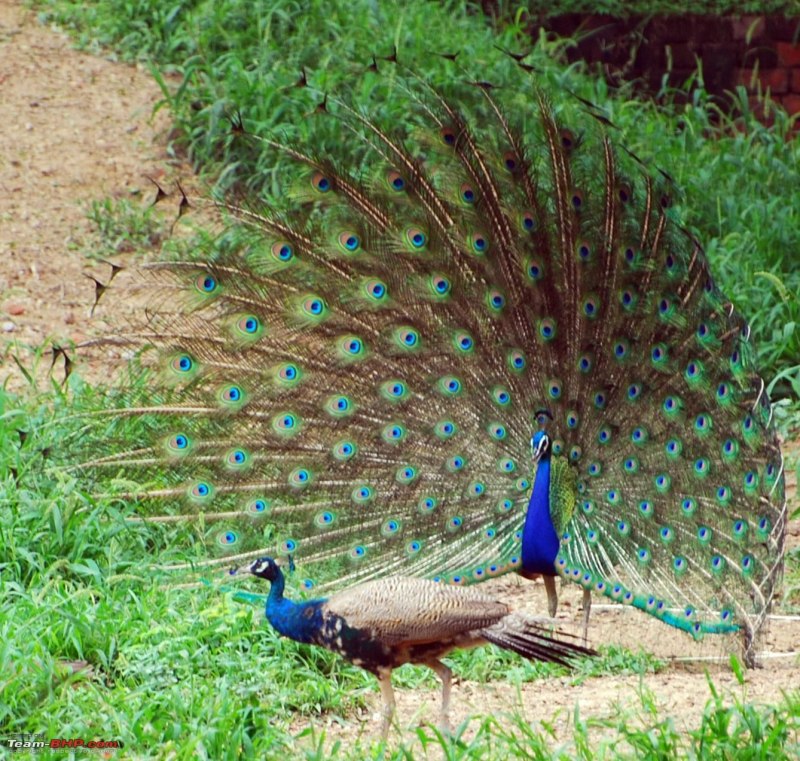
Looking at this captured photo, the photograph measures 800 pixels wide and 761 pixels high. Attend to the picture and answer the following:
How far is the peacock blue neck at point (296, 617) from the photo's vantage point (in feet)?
12.2

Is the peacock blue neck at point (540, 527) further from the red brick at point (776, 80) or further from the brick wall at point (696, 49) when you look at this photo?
the red brick at point (776, 80)

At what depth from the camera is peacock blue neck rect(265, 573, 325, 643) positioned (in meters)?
3.73

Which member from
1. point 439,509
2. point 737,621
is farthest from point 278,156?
point 737,621

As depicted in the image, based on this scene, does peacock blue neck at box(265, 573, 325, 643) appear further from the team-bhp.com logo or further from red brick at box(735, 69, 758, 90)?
red brick at box(735, 69, 758, 90)

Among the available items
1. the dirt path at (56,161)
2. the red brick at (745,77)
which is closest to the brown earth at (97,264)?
the dirt path at (56,161)

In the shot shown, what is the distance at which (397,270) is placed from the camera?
4.96 m

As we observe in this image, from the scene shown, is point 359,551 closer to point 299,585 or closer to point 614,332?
point 299,585

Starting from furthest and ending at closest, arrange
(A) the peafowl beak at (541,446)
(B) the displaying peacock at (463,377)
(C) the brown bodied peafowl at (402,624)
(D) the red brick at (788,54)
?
1. (D) the red brick at (788,54)
2. (B) the displaying peacock at (463,377)
3. (A) the peafowl beak at (541,446)
4. (C) the brown bodied peafowl at (402,624)

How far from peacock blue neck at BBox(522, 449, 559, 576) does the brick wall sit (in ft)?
19.3

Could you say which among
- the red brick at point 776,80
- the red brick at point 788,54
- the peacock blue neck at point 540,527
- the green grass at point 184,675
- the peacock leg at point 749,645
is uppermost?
the red brick at point 788,54

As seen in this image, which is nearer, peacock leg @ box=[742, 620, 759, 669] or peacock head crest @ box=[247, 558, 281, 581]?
peacock head crest @ box=[247, 558, 281, 581]

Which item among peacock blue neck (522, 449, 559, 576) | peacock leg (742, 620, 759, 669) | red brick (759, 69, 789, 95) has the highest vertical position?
red brick (759, 69, 789, 95)

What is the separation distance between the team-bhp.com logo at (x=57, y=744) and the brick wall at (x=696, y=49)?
7192mm

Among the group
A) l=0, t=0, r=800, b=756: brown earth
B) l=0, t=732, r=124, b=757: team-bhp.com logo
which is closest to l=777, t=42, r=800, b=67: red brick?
l=0, t=0, r=800, b=756: brown earth
